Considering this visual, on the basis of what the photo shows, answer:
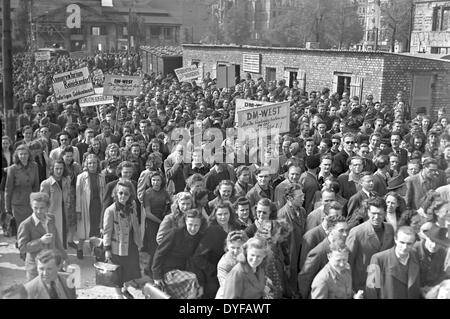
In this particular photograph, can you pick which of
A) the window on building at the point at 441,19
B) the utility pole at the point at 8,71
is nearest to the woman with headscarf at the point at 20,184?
the utility pole at the point at 8,71

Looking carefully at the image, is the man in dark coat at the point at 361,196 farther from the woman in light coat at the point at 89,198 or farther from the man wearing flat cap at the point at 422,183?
the woman in light coat at the point at 89,198

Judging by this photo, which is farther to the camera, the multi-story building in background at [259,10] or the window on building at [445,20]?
the multi-story building in background at [259,10]

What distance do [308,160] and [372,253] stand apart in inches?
109

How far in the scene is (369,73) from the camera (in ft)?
65.1

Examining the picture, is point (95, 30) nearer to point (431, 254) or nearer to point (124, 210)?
point (124, 210)

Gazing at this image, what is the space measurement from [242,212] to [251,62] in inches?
849

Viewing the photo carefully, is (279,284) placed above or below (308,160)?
below

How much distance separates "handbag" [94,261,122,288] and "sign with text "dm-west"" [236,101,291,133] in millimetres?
3700

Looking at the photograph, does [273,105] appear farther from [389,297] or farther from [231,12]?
[231,12]

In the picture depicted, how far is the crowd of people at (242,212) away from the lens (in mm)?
4816

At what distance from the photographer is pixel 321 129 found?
1079 centimetres

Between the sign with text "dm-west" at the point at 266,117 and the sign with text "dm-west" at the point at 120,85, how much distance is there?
4.67 metres

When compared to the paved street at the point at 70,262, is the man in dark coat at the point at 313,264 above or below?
above

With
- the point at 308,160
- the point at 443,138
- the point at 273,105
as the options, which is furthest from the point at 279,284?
the point at 443,138
